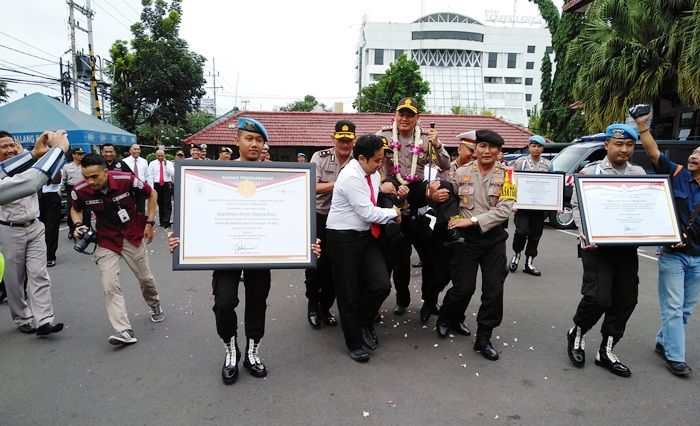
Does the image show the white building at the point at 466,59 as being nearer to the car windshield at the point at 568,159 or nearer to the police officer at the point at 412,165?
the car windshield at the point at 568,159

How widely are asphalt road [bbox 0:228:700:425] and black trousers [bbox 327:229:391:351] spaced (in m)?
0.36

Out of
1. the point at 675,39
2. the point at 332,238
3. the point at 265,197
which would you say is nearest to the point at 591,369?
the point at 332,238

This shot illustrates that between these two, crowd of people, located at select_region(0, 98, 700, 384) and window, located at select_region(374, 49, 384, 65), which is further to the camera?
window, located at select_region(374, 49, 384, 65)

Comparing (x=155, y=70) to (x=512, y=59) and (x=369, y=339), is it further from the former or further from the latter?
(x=512, y=59)

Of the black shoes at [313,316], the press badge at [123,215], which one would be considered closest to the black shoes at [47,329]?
the press badge at [123,215]

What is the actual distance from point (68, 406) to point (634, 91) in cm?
1347

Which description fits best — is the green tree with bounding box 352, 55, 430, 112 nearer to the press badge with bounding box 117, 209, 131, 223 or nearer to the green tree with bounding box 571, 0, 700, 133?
the green tree with bounding box 571, 0, 700, 133

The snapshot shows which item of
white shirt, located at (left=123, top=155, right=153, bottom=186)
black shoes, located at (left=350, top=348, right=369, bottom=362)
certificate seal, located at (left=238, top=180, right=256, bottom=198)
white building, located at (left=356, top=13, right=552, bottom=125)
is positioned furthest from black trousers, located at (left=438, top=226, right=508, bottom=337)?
white building, located at (left=356, top=13, right=552, bottom=125)

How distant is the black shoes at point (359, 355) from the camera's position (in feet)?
11.7

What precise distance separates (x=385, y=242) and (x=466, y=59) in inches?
3342

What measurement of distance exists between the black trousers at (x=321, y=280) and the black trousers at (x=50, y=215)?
490 centimetres

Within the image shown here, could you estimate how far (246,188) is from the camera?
305 cm

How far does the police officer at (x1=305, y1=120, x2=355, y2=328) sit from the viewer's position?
4234 mm

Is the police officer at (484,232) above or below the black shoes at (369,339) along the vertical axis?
above
